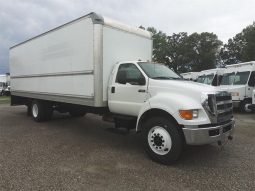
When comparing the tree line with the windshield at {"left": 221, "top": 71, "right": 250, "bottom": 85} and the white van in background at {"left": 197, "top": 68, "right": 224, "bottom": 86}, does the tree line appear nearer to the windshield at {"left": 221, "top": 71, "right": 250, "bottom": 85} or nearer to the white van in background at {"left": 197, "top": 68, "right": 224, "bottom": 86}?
the white van in background at {"left": 197, "top": 68, "right": 224, "bottom": 86}

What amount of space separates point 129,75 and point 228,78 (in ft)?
34.8

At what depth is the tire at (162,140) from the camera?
4.85 metres

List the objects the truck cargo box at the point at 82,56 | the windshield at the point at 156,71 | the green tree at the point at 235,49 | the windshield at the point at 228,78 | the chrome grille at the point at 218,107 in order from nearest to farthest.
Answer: the chrome grille at the point at 218,107 < the windshield at the point at 156,71 < the truck cargo box at the point at 82,56 < the windshield at the point at 228,78 < the green tree at the point at 235,49

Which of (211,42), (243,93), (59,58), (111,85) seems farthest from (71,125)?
(211,42)

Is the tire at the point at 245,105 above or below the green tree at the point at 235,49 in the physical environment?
below

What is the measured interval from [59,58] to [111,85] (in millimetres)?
2566

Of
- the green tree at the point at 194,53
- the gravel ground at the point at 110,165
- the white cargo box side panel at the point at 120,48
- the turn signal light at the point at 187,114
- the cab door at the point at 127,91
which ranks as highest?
the green tree at the point at 194,53

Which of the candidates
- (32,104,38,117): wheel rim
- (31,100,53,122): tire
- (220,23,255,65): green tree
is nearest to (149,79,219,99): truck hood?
(31,100,53,122): tire

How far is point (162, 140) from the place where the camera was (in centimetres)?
505

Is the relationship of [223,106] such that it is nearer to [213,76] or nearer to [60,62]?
[60,62]

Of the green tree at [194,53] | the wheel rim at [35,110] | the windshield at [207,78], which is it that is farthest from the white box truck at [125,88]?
the green tree at [194,53]

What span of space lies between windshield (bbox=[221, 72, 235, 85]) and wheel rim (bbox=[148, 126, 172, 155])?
35.3ft

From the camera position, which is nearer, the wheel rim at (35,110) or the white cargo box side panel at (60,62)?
the white cargo box side panel at (60,62)

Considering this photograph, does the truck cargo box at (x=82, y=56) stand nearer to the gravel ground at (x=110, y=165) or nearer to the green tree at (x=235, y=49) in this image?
the gravel ground at (x=110, y=165)
